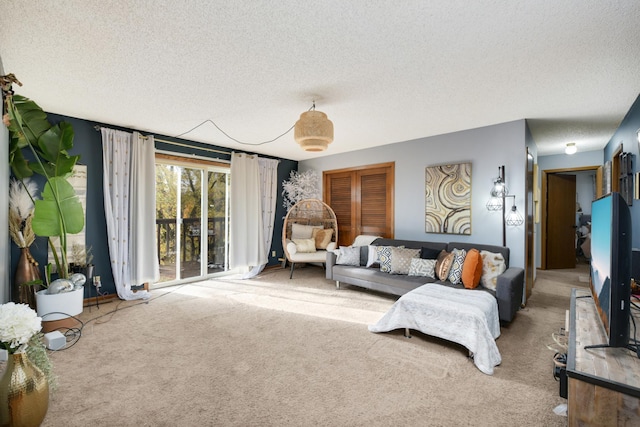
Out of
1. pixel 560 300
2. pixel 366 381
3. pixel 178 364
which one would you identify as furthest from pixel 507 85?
pixel 178 364

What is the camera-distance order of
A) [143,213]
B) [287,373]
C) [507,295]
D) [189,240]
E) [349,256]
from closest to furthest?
[287,373], [507,295], [143,213], [349,256], [189,240]

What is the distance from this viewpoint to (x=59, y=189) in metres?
3.18

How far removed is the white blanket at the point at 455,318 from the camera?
2361 mm

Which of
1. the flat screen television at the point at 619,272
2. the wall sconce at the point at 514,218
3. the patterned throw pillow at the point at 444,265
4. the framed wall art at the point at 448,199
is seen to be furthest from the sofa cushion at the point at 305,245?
the flat screen television at the point at 619,272

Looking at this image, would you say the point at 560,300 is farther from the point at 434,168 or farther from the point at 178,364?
the point at 178,364

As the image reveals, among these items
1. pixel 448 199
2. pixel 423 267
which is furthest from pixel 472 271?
pixel 448 199

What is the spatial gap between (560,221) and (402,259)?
458cm

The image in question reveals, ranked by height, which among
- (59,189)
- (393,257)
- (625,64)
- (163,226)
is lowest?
(393,257)

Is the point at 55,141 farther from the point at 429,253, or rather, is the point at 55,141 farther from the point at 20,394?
the point at 429,253

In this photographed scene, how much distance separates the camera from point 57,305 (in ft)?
9.97

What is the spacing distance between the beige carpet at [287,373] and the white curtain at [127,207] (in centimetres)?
62

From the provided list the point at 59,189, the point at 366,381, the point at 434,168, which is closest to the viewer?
the point at 366,381

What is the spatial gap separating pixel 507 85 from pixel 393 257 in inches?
92.1

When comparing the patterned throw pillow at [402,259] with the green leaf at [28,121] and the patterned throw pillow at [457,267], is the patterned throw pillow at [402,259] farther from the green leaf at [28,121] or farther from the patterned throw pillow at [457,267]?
the green leaf at [28,121]
